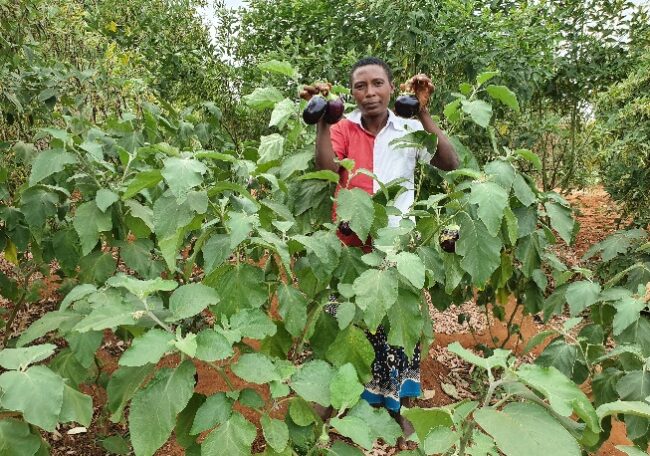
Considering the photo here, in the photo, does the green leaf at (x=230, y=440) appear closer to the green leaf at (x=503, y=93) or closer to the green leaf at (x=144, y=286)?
the green leaf at (x=144, y=286)

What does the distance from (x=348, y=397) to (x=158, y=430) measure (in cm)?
36

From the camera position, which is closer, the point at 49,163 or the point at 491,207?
the point at 491,207

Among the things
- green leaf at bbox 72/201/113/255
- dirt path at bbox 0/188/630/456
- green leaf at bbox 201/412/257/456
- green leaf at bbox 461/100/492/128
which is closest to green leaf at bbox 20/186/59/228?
green leaf at bbox 72/201/113/255

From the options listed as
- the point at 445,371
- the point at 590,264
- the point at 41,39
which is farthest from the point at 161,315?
the point at 590,264

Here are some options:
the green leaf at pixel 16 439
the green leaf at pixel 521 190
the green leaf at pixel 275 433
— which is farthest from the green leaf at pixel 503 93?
the green leaf at pixel 16 439

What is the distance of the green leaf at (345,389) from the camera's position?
1.04 metres

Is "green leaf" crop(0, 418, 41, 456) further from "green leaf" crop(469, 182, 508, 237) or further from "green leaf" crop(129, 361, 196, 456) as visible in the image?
"green leaf" crop(469, 182, 508, 237)

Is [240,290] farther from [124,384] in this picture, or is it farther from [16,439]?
[16,439]

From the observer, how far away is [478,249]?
4.46 feet

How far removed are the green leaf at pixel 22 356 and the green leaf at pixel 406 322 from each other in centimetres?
76

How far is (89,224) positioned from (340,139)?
1045 millimetres

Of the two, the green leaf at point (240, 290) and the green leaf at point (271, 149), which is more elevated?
the green leaf at point (271, 149)

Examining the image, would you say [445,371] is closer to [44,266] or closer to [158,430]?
[44,266]

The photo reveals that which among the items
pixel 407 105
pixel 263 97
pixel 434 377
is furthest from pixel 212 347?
pixel 434 377
